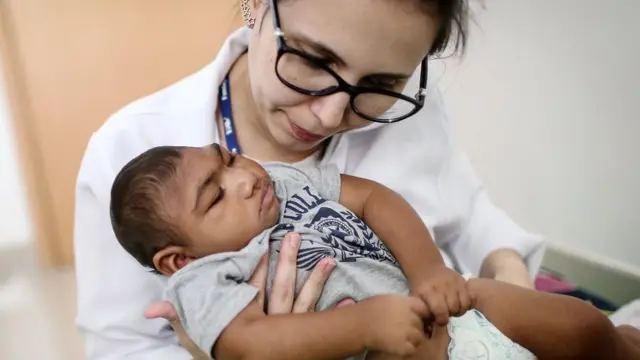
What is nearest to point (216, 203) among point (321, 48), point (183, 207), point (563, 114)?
point (183, 207)

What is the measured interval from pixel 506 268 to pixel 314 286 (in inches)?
11.0

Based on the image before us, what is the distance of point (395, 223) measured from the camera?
502 mm

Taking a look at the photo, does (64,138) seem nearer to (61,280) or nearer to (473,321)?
(61,280)

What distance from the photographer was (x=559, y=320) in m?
0.46

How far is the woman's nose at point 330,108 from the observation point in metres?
0.48

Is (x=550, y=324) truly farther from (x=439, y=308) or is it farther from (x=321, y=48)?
(x=321, y=48)

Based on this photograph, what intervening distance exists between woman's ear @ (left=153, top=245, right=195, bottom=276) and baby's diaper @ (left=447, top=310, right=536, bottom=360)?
19 cm

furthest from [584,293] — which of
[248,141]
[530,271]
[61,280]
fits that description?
[61,280]

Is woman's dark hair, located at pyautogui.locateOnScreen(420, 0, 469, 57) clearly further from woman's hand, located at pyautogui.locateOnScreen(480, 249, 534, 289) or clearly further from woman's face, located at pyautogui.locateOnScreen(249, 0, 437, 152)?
woman's hand, located at pyautogui.locateOnScreen(480, 249, 534, 289)

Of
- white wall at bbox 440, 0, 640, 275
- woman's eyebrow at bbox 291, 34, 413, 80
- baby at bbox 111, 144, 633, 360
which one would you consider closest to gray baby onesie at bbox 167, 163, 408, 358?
baby at bbox 111, 144, 633, 360

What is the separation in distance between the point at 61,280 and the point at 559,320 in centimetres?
48

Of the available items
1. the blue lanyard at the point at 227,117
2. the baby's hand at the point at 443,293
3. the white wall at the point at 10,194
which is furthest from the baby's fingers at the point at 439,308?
the white wall at the point at 10,194

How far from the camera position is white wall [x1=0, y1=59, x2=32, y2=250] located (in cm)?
60

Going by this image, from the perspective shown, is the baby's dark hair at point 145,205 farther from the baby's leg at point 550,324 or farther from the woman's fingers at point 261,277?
the baby's leg at point 550,324
